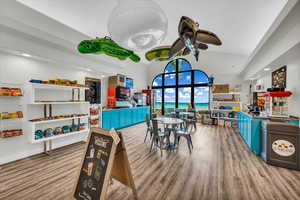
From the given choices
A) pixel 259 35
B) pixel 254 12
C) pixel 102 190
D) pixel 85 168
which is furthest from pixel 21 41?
pixel 259 35

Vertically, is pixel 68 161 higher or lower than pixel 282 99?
lower

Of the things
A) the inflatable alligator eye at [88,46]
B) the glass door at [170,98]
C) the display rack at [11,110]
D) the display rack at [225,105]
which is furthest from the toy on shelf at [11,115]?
the display rack at [225,105]

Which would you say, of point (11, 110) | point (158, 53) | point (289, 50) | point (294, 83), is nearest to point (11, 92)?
point (11, 110)

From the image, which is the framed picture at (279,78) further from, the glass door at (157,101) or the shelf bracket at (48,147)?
the shelf bracket at (48,147)

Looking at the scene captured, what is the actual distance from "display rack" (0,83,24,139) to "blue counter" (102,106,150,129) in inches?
91.7

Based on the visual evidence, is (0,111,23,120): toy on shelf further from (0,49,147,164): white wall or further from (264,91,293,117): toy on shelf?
(264,91,293,117): toy on shelf

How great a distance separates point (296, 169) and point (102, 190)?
3.51 meters

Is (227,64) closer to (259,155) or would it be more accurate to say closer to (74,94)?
(259,155)

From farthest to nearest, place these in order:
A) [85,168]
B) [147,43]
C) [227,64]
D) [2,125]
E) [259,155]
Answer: [227,64]
[259,155]
[2,125]
[85,168]
[147,43]

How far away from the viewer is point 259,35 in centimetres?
376

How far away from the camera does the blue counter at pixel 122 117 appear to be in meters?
5.01

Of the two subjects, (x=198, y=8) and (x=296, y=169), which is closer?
(x=296, y=169)

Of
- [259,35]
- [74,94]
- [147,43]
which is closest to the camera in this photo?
[147,43]

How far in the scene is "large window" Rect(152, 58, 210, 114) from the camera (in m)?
7.34
